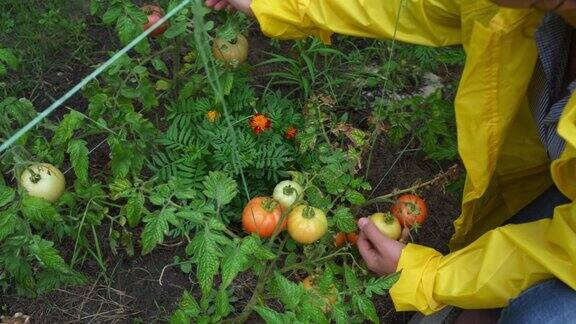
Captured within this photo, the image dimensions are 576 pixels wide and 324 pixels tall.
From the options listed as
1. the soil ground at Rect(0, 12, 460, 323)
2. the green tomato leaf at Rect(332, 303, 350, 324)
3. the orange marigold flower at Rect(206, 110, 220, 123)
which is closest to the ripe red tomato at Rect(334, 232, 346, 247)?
the soil ground at Rect(0, 12, 460, 323)

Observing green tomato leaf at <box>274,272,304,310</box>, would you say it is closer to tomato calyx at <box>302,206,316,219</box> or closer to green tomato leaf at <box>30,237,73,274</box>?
tomato calyx at <box>302,206,316,219</box>

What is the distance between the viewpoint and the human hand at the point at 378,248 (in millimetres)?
1436

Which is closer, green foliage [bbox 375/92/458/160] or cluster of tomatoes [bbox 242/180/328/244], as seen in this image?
cluster of tomatoes [bbox 242/180/328/244]

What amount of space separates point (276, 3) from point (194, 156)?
1.46 ft

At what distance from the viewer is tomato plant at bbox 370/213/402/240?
5.09 feet

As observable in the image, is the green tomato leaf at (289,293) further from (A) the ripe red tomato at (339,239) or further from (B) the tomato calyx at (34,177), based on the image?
(B) the tomato calyx at (34,177)

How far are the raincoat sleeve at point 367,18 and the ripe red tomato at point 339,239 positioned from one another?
0.49 metres

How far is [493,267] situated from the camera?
4.17 feet

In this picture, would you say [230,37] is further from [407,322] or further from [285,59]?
[407,322]

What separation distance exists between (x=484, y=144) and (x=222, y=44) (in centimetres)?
73

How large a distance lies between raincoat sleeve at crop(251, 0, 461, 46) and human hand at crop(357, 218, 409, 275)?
46cm

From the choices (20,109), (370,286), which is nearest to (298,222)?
(370,286)

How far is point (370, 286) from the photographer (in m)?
1.22

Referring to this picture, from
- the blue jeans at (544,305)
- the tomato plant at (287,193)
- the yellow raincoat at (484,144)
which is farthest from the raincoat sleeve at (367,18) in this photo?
the blue jeans at (544,305)
